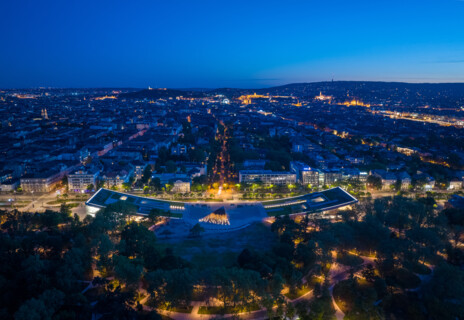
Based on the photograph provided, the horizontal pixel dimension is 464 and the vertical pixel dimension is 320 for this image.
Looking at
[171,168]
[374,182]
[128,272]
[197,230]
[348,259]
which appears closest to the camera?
[128,272]

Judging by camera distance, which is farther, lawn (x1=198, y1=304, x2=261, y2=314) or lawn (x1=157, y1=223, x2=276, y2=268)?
lawn (x1=157, y1=223, x2=276, y2=268)

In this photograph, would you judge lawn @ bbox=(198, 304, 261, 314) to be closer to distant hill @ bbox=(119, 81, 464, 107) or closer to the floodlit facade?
the floodlit facade

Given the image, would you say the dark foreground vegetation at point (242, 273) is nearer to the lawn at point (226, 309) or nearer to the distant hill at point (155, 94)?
the lawn at point (226, 309)

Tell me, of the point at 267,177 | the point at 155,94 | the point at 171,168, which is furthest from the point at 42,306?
the point at 155,94

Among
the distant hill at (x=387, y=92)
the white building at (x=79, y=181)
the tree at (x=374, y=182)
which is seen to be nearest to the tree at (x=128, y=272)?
the white building at (x=79, y=181)

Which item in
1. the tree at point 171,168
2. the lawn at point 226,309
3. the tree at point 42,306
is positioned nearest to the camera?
the tree at point 42,306

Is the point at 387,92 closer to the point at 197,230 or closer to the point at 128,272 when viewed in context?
the point at 197,230

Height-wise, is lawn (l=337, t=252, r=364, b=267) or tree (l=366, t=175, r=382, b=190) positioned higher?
tree (l=366, t=175, r=382, b=190)

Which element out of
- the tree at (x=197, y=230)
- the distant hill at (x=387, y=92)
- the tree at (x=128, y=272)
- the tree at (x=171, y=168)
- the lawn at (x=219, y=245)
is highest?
the distant hill at (x=387, y=92)

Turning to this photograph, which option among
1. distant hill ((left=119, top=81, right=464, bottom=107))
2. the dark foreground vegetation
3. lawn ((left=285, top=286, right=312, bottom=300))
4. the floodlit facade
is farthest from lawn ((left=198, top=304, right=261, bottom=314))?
distant hill ((left=119, top=81, right=464, bottom=107))

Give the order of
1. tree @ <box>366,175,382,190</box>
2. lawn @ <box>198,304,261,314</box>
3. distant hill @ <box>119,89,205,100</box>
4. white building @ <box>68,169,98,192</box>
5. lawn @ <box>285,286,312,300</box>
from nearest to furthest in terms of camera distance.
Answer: lawn @ <box>198,304,261,314</box>, lawn @ <box>285,286,312,300</box>, white building @ <box>68,169,98,192</box>, tree @ <box>366,175,382,190</box>, distant hill @ <box>119,89,205,100</box>
